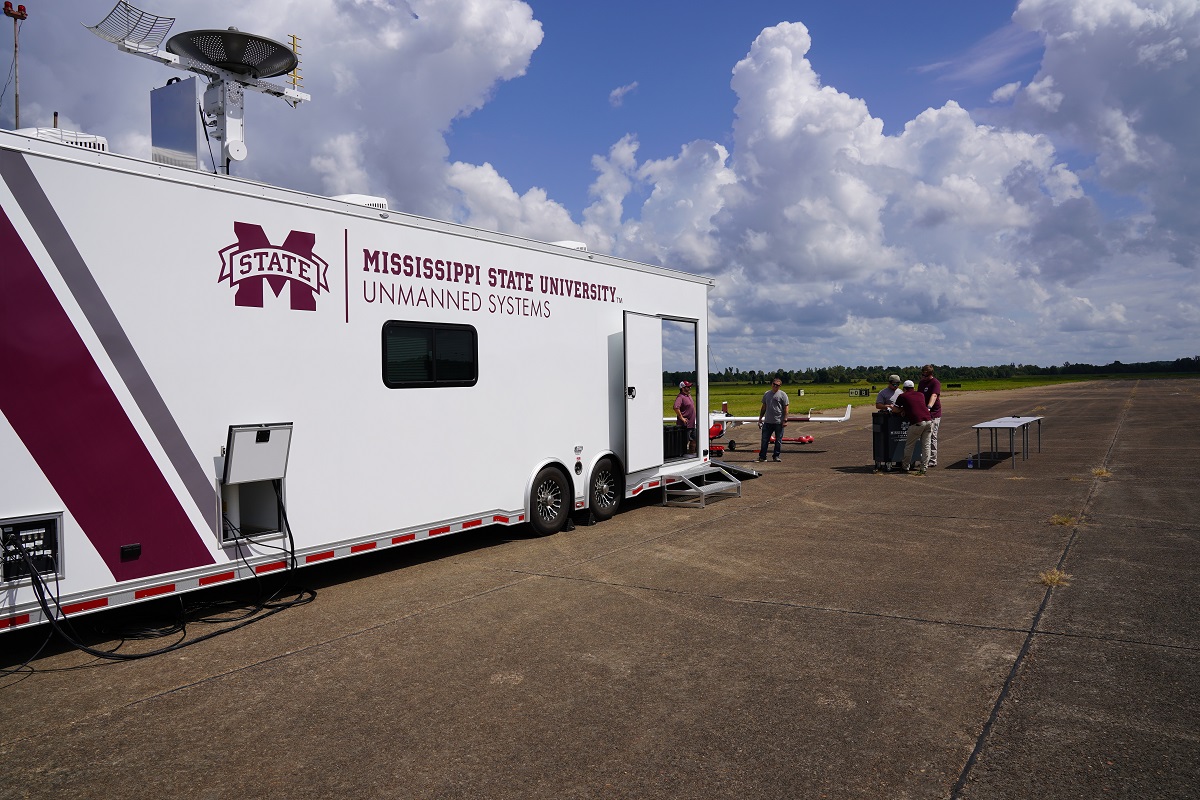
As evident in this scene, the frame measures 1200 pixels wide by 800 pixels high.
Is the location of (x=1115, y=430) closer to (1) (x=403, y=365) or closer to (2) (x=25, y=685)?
(1) (x=403, y=365)

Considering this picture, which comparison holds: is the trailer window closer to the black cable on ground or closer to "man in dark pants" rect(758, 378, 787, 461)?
the black cable on ground

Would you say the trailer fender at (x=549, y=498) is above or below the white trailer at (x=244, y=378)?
below

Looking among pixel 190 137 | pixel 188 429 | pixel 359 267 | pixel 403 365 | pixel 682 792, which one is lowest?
pixel 682 792

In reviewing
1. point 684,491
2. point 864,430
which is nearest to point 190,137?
point 684,491

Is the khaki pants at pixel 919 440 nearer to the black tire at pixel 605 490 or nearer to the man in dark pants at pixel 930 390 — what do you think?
the man in dark pants at pixel 930 390

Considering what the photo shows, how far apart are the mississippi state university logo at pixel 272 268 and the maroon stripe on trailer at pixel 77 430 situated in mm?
1203

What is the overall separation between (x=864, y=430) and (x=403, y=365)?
2224 cm

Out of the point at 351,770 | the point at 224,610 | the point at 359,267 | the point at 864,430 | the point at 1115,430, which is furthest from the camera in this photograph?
the point at 864,430

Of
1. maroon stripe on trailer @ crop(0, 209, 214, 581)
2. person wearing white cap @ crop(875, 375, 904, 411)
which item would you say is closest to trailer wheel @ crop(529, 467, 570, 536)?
maroon stripe on trailer @ crop(0, 209, 214, 581)

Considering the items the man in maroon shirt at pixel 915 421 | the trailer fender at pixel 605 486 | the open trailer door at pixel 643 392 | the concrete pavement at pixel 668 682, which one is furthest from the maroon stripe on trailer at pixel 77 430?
the man in maroon shirt at pixel 915 421

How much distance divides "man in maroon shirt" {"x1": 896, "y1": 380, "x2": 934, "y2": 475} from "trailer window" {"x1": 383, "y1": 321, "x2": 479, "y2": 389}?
9138 mm

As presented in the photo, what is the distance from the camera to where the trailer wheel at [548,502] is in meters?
9.30

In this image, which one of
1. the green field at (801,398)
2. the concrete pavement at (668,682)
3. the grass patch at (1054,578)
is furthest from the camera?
the green field at (801,398)

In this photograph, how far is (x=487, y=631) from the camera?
6.07 metres
